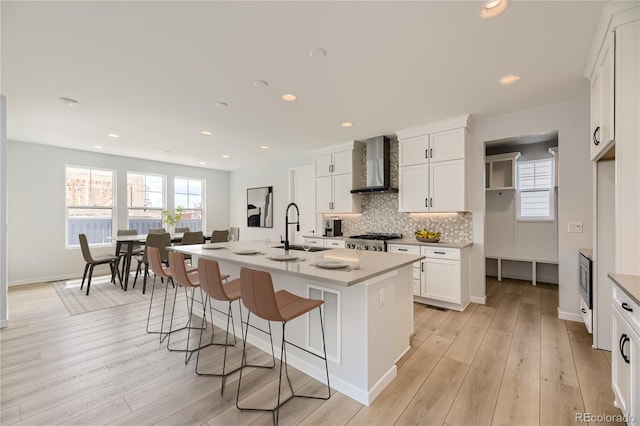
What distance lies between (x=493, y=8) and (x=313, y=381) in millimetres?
2892

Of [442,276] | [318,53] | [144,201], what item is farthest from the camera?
[144,201]

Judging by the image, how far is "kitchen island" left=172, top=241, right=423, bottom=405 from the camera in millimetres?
1819

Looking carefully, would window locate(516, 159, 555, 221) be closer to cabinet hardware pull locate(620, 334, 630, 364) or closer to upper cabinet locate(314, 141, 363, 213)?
upper cabinet locate(314, 141, 363, 213)

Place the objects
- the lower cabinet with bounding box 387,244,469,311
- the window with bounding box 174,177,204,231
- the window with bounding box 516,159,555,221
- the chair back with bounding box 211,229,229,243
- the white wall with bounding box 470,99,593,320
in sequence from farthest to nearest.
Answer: the window with bounding box 174,177,204,231, the chair back with bounding box 211,229,229,243, the window with bounding box 516,159,555,221, the lower cabinet with bounding box 387,244,469,311, the white wall with bounding box 470,99,593,320

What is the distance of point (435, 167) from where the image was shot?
391cm

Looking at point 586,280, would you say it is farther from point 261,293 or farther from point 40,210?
point 40,210

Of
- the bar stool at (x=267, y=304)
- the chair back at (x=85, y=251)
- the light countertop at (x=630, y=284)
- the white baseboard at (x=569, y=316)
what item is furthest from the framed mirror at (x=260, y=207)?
the light countertop at (x=630, y=284)

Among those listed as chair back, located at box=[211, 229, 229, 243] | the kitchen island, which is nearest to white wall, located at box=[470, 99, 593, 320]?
the kitchen island

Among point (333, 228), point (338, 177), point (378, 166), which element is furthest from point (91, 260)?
point (378, 166)

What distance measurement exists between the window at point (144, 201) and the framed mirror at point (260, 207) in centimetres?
217

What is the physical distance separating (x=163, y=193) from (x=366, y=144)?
5264 millimetres

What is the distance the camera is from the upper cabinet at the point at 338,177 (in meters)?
4.94

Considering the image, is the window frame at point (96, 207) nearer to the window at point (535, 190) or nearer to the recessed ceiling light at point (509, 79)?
the recessed ceiling light at point (509, 79)

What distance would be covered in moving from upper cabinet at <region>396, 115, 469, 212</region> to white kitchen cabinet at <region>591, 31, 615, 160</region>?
4.49 feet
